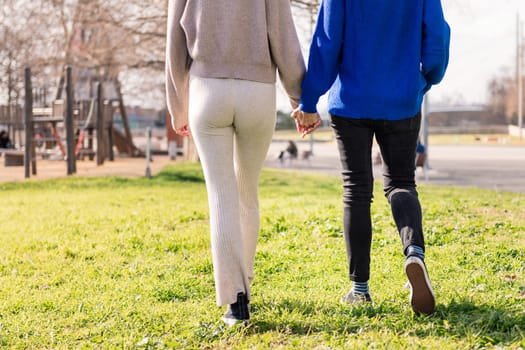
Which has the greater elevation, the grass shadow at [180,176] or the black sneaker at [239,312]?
the grass shadow at [180,176]

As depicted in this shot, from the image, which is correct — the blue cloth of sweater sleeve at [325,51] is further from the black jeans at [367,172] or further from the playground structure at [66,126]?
the playground structure at [66,126]

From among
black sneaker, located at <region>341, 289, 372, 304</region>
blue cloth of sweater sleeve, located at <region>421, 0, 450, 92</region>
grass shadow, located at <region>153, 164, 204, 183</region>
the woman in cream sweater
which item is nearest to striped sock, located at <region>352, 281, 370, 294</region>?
black sneaker, located at <region>341, 289, 372, 304</region>

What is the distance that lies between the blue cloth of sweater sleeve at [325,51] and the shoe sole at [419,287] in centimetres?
90

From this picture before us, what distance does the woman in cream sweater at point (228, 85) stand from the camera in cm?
305

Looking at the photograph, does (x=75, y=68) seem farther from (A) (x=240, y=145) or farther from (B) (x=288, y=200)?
(A) (x=240, y=145)

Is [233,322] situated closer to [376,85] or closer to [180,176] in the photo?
[376,85]

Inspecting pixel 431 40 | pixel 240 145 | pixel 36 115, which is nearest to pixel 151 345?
pixel 240 145

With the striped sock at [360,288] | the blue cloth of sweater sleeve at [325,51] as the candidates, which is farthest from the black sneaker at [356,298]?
the blue cloth of sweater sleeve at [325,51]

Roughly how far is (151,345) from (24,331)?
0.72 m

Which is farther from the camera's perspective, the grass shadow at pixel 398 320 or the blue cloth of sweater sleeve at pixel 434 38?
the blue cloth of sweater sleeve at pixel 434 38

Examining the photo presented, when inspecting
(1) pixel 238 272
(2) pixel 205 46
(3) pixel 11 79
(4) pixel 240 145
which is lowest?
(1) pixel 238 272

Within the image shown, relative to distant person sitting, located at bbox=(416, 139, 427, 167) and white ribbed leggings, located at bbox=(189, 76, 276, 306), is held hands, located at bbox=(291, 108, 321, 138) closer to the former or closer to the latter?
white ribbed leggings, located at bbox=(189, 76, 276, 306)

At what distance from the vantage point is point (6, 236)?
605 centimetres

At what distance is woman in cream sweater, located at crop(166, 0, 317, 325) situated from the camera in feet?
10.0
